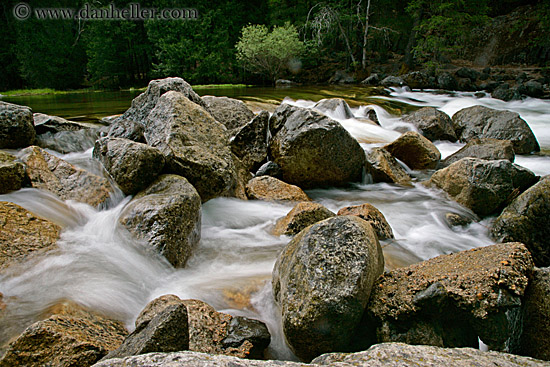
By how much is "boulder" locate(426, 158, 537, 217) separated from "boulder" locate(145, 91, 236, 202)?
3.55 m

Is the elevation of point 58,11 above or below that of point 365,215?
above

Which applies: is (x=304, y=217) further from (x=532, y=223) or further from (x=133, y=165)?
(x=532, y=223)

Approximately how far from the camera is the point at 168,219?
3240 millimetres

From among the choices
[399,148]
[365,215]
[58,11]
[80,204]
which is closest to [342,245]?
[365,215]

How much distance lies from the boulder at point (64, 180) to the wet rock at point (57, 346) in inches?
82.9

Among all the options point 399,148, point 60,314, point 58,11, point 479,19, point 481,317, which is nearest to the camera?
point 481,317

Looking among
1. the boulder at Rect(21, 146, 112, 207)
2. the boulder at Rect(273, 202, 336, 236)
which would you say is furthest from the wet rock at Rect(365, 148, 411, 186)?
the boulder at Rect(21, 146, 112, 207)

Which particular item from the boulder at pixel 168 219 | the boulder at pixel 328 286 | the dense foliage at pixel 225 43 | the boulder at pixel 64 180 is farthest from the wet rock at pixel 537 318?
the dense foliage at pixel 225 43

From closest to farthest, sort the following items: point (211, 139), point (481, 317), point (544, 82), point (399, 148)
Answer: point (481, 317) < point (211, 139) < point (399, 148) < point (544, 82)

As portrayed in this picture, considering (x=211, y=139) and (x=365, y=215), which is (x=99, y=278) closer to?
(x=211, y=139)

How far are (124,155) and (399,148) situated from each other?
17.9ft

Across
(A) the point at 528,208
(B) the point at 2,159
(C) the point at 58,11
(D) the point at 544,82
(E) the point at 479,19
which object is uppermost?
(C) the point at 58,11

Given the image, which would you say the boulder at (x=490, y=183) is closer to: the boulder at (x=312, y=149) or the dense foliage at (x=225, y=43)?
the boulder at (x=312, y=149)

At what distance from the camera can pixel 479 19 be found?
18.9 meters
